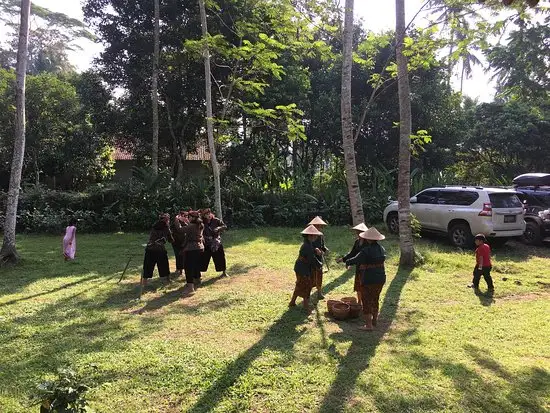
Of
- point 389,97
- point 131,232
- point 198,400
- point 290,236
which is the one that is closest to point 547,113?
point 389,97

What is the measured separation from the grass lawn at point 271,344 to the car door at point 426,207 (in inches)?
138

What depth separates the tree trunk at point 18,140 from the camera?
9602 mm

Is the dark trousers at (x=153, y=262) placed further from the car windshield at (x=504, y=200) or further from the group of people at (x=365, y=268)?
the car windshield at (x=504, y=200)

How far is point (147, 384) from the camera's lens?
14.8ft

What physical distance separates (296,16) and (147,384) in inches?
342

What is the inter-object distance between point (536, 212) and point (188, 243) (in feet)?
34.6

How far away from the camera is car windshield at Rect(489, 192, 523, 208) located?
11.7 m

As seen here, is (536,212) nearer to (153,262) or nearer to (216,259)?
(216,259)

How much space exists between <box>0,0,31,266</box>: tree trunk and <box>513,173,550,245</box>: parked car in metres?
13.0

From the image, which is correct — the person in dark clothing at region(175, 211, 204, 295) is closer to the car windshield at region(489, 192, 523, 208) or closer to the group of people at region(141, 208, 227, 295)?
the group of people at region(141, 208, 227, 295)

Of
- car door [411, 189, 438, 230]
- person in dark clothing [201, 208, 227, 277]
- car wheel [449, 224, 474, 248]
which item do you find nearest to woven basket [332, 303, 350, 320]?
person in dark clothing [201, 208, 227, 277]

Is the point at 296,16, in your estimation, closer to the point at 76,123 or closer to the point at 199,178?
the point at 199,178

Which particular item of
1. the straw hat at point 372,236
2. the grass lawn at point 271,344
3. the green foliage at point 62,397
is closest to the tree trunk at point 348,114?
the grass lawn at point 271,344

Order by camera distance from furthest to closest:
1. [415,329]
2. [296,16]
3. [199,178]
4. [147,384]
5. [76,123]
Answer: [76,123], [199,178], [296,16], [415,329], [147,384]
